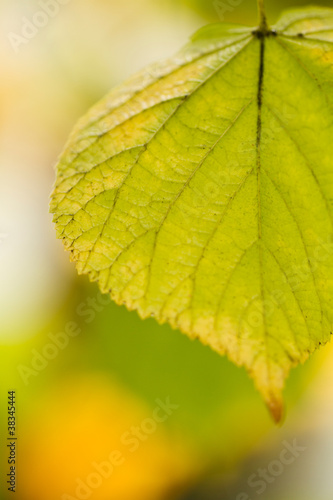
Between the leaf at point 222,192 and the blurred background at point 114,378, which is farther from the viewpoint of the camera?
the blurred background at point 114,378

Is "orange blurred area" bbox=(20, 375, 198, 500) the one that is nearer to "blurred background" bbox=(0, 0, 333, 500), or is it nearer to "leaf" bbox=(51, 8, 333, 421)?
"blurred background" bbox=(0, 0, 333, 500)

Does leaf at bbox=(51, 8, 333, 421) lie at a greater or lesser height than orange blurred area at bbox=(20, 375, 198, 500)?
greater

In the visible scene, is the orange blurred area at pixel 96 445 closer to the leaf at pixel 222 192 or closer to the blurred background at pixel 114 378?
the blurred background at pixel 114 378

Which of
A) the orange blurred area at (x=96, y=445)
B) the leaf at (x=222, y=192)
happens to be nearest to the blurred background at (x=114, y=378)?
the orange blurred area at (x=96, y=445)

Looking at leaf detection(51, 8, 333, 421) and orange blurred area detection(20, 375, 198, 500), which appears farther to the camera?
orange blurred area detection(20, 375, 198, 500)

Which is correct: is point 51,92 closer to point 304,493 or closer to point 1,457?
point 1,457

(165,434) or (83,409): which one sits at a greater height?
(83,409)

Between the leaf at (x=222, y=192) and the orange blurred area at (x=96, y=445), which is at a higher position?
the leaf at (x=222, y=192)

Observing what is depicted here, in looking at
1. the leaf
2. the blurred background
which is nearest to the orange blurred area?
the blurred background

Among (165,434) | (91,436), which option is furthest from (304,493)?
(91,436)
